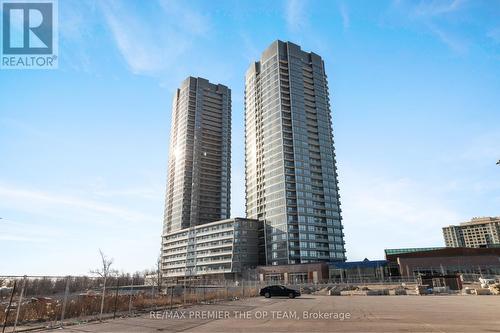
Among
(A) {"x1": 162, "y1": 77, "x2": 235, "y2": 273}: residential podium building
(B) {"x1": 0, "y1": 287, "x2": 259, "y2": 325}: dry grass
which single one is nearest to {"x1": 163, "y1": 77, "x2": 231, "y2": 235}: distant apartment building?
(A) {"x1": 162, "y1": 77, "x2": 235, "y2": 273}: residential podium building

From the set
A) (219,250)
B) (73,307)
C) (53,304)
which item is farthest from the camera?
(219,250)

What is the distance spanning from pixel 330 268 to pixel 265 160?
54.0 metres

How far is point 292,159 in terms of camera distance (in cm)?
13650

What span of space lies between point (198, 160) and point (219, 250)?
60.1 meters

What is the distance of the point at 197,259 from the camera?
147 m

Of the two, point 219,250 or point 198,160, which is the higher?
point 198,160

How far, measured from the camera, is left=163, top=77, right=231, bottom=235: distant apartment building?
176 meters

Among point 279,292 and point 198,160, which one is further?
point 198,160

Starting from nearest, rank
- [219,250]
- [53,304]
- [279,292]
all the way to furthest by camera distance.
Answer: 1. [53,304]
2. [279,292]
3. [219,250]

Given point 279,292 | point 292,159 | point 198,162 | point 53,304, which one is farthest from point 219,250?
point 53,304

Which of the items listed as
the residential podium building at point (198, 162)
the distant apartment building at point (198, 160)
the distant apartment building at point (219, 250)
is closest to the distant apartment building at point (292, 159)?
the distant apartment building at point (219, 250)

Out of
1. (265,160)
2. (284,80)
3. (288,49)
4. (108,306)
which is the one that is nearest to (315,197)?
(265,160)

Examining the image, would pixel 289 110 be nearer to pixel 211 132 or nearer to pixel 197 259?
pixel 211 132

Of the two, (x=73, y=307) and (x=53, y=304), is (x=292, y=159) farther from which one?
(x=53, y=304)
